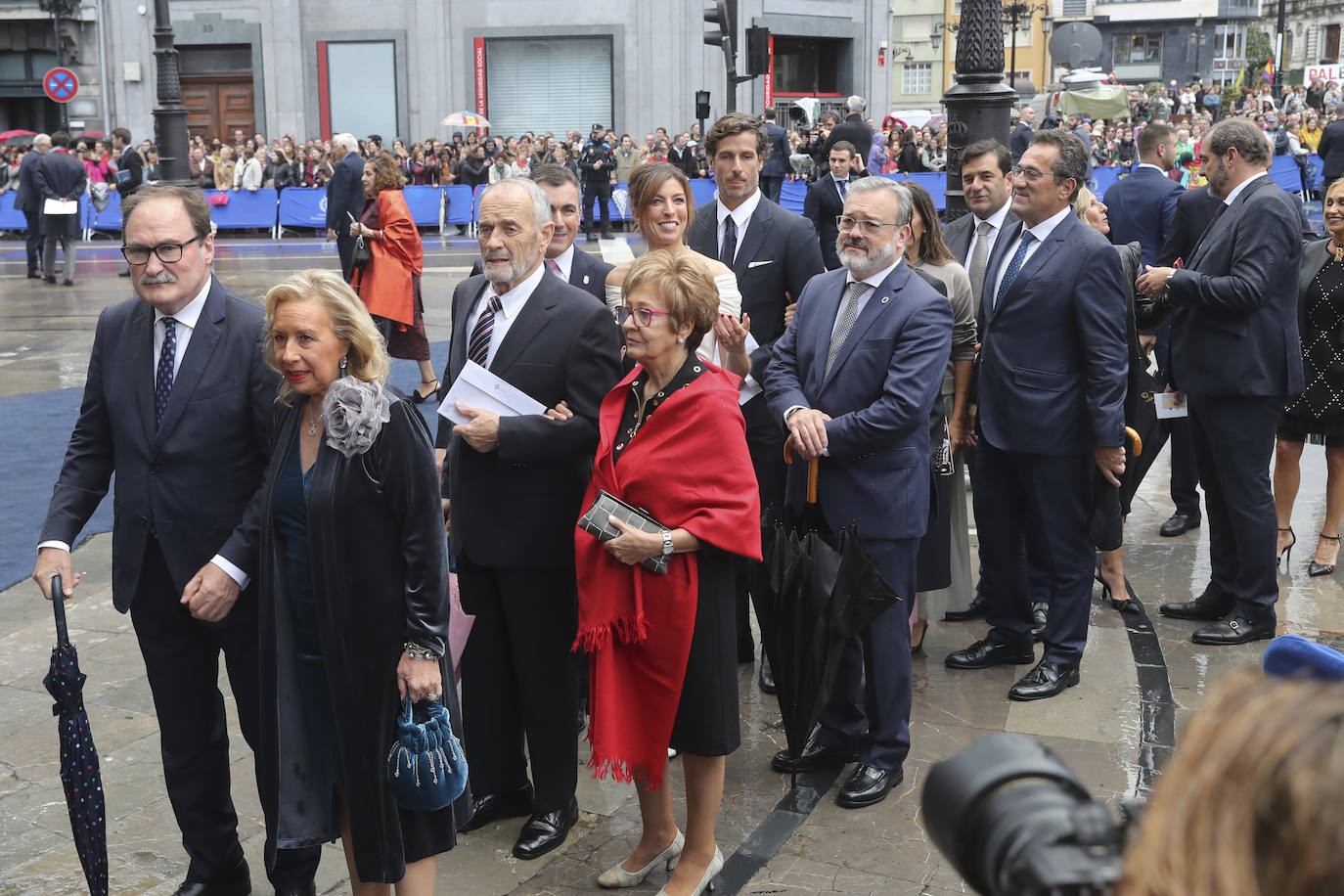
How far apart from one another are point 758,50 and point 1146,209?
1030 cm

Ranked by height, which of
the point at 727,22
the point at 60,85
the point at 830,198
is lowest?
the point at 830,198

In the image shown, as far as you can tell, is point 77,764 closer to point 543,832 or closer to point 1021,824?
point 543,832

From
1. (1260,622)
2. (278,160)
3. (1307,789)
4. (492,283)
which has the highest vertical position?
(278,160)

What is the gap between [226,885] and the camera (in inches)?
151

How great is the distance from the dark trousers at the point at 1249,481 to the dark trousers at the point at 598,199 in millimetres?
17621

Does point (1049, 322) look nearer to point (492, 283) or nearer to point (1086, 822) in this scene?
point (492, 283)

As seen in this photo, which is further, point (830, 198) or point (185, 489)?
point (830, 198)

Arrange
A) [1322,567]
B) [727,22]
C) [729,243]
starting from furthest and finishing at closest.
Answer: [727,22]
[1322,567]
[729,243]

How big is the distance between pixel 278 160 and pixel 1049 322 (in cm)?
2235

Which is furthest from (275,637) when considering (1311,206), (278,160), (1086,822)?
(278,160)

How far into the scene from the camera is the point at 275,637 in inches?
130

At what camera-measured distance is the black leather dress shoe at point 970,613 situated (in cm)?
609

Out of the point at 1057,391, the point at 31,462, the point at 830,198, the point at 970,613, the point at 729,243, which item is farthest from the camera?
the point at 830,198

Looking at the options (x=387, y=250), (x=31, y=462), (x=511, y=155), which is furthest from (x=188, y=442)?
(x=511, y=155)
